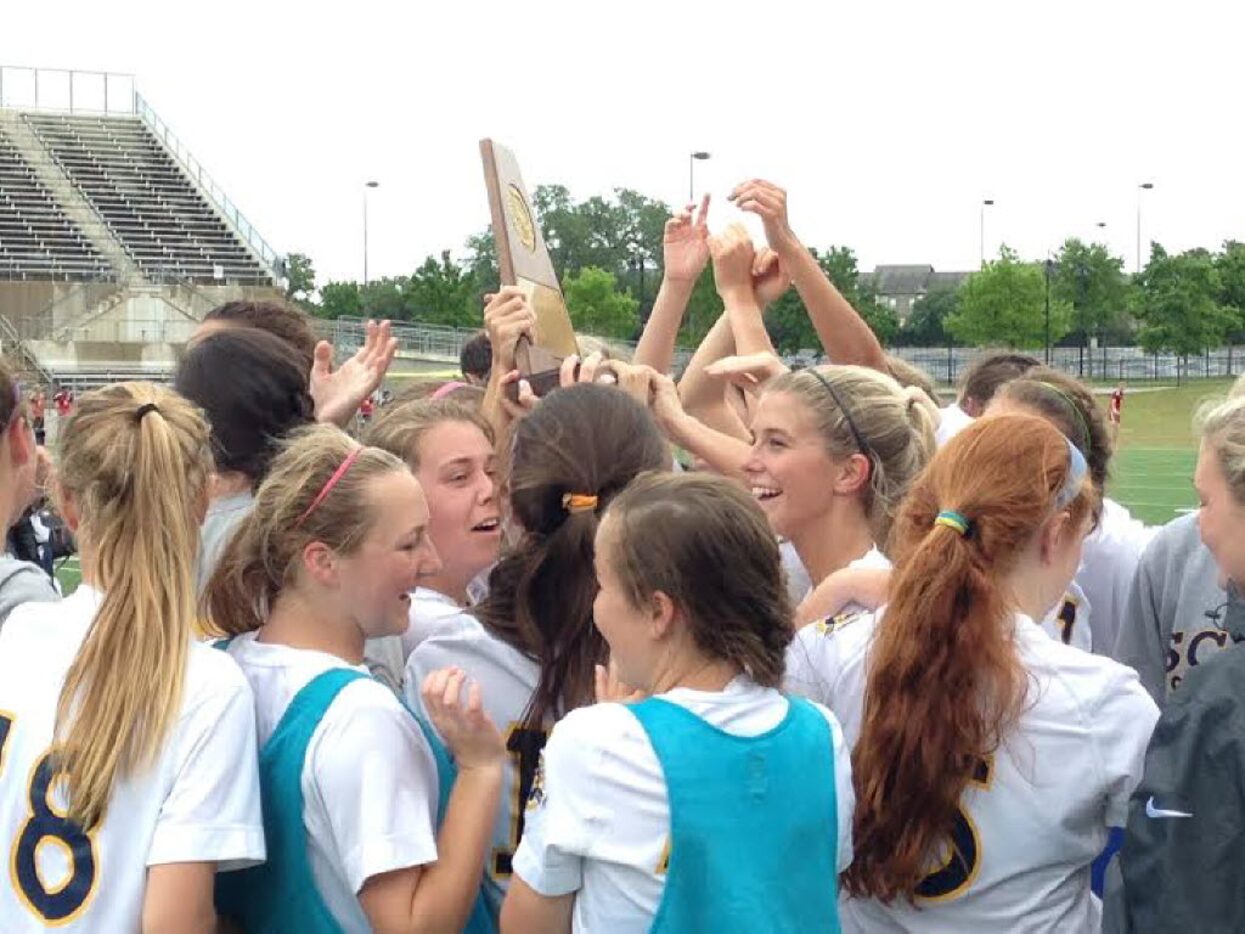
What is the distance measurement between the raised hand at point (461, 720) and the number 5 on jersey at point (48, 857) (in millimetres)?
540

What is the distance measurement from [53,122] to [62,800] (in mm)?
54591

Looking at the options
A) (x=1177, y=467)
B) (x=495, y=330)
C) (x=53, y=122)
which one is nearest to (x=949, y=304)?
(x=53, y=122)

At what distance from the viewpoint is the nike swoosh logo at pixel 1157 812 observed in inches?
84.1

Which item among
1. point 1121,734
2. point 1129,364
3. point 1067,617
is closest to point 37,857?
point 1121,734

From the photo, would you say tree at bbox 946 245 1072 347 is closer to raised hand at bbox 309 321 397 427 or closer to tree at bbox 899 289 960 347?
tree at bbox 899 289 960 347

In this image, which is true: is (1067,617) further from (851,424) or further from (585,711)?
(585,711)

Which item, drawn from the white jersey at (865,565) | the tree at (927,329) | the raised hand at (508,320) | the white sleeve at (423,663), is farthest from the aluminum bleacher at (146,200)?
the white sleeve at (423,663)

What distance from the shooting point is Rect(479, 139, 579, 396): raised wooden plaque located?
353 cm

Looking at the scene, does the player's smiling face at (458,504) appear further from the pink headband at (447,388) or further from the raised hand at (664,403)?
the raised hand at (664,403)

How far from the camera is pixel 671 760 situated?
2.13 m

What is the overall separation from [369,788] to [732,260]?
8.15ft

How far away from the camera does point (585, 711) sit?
7.16 ft

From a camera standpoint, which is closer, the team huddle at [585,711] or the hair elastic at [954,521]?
the team huddle at [585,711]

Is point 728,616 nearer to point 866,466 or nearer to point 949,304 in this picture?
point 866,466
